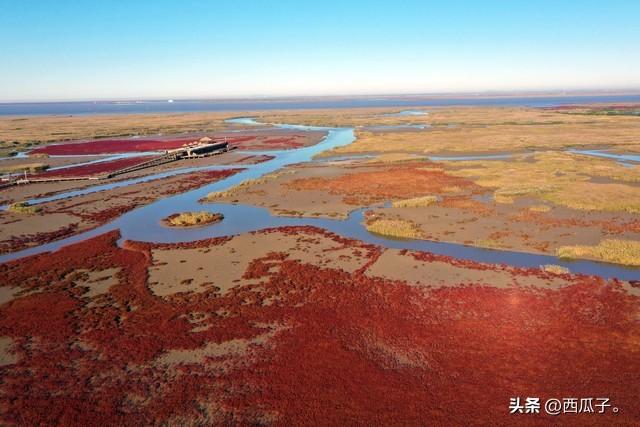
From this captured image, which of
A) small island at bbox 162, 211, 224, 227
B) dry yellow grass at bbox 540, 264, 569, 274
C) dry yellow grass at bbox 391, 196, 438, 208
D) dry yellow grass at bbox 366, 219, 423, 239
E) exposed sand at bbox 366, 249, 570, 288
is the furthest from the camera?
dry yellow grass at bbox 391, 196, 438, 208

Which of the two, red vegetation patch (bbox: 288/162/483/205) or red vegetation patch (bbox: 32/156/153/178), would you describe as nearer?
red vegetation patch (bbox: 288/162/483/205)

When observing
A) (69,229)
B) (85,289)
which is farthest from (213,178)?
(85,289)

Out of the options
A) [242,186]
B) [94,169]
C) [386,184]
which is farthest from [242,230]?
[94,169]

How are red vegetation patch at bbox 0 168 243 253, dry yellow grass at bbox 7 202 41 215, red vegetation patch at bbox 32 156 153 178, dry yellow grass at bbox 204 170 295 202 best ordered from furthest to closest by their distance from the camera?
red vegetation patch at bbox 32 156 153 178 < dry yellow grass at bbox 204 170 295 202 < dry yellow grass at bbox 7 202 41 215 < red vegetation patch at bbox 0 168 243 253

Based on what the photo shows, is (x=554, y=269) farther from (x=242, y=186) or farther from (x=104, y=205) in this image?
(x=104, y=205)

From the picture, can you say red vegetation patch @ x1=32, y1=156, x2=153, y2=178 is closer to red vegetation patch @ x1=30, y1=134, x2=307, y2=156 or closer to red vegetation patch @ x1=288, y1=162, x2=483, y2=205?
red vegetation patch @ x1=30, y1=134, x2=307, y2=156

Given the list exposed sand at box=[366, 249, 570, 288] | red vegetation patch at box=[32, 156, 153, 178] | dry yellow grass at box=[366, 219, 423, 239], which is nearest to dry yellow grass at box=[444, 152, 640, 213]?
dry yellow grass at box=[366, 219, 423, 239]

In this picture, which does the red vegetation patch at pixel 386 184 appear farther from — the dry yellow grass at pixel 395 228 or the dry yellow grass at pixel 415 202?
the dry yellow grass at pixel 395 228

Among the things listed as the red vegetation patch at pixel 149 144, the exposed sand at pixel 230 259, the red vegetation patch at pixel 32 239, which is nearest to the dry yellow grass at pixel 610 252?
the exposed sand at pixel 230 259
